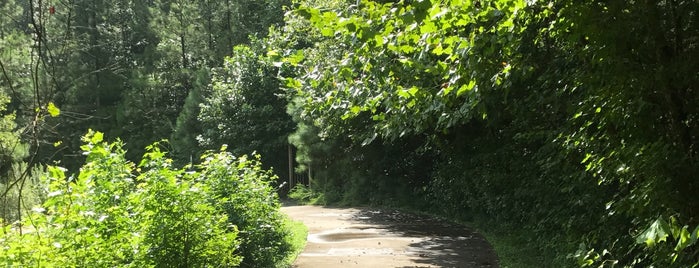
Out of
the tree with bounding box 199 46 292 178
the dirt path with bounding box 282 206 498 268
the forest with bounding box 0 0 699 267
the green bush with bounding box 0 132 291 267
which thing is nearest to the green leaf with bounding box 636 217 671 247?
the forest with bounding box 0 0 699 267

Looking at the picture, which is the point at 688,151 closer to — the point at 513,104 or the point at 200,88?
the point at 513,104

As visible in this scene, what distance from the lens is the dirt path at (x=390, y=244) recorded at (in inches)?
358

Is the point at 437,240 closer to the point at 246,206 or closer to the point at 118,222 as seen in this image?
the point at 246,206

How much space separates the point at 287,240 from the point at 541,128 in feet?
17.1

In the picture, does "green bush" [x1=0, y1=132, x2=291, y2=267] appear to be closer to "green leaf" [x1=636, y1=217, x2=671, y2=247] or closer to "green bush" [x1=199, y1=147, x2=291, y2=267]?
"green bush" [x1=199, y1=147, x2=291, y2=267]

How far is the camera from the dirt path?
909 cm

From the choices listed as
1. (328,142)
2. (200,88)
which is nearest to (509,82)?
(328,142)

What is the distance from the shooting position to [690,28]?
296 cm

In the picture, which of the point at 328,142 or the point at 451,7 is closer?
the point at 451,7

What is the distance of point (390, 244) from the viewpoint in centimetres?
Result: 1089

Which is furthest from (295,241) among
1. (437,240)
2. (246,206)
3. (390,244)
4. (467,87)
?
(467,87)

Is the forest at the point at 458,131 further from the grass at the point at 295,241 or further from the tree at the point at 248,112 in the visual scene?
the tree at the point at 248,112

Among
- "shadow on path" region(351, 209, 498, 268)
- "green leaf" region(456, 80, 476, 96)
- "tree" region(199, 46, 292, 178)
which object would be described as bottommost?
"shadow on path" region(351, 209, 498, 268)

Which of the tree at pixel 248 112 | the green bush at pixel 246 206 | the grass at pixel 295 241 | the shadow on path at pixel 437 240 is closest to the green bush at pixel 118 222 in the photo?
the green bush at pixel 246 206
